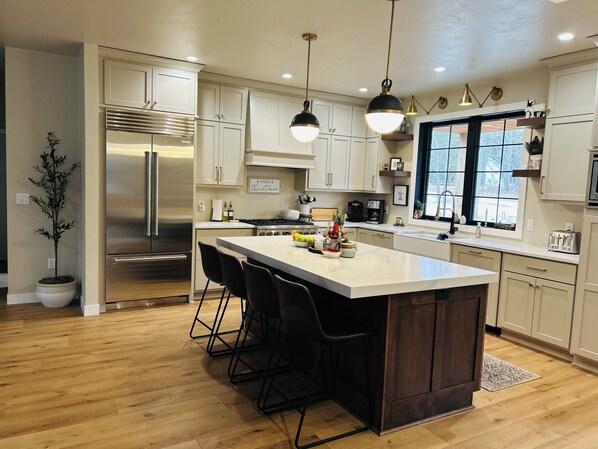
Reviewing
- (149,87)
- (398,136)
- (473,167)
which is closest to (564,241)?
(473,167)

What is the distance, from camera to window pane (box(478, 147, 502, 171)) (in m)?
5.09

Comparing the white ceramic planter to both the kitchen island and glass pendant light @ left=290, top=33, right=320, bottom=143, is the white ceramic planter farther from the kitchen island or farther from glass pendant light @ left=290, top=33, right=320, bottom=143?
glass pendant light @ left=290, top=33, right=320, bottom=143

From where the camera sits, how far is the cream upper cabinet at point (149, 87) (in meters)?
4.48

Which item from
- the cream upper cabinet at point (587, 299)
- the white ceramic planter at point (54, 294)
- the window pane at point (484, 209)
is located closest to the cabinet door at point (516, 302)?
the cream upper cabinet at point (587, 299)

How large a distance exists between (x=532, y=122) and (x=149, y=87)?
152 inches

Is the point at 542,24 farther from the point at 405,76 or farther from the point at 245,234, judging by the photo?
the point at 245,234

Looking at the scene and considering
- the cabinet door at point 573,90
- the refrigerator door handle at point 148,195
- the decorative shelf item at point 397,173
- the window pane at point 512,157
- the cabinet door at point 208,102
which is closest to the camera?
the cabinet door at point 573,90

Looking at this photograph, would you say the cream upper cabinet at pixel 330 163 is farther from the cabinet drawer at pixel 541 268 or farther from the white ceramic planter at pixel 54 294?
the white ceramic planter at pixel 54 294

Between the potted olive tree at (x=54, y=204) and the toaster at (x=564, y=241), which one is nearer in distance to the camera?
the toaster at (x=564, y=241)

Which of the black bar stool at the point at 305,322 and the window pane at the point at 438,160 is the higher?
the window pane at the point at 438,160

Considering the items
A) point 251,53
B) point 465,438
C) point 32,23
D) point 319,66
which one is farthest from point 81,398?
point 319,66

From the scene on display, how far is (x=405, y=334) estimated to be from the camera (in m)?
2.56

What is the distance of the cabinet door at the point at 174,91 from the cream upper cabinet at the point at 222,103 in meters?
0.33

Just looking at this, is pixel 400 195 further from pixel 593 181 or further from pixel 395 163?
pixel 593 181
